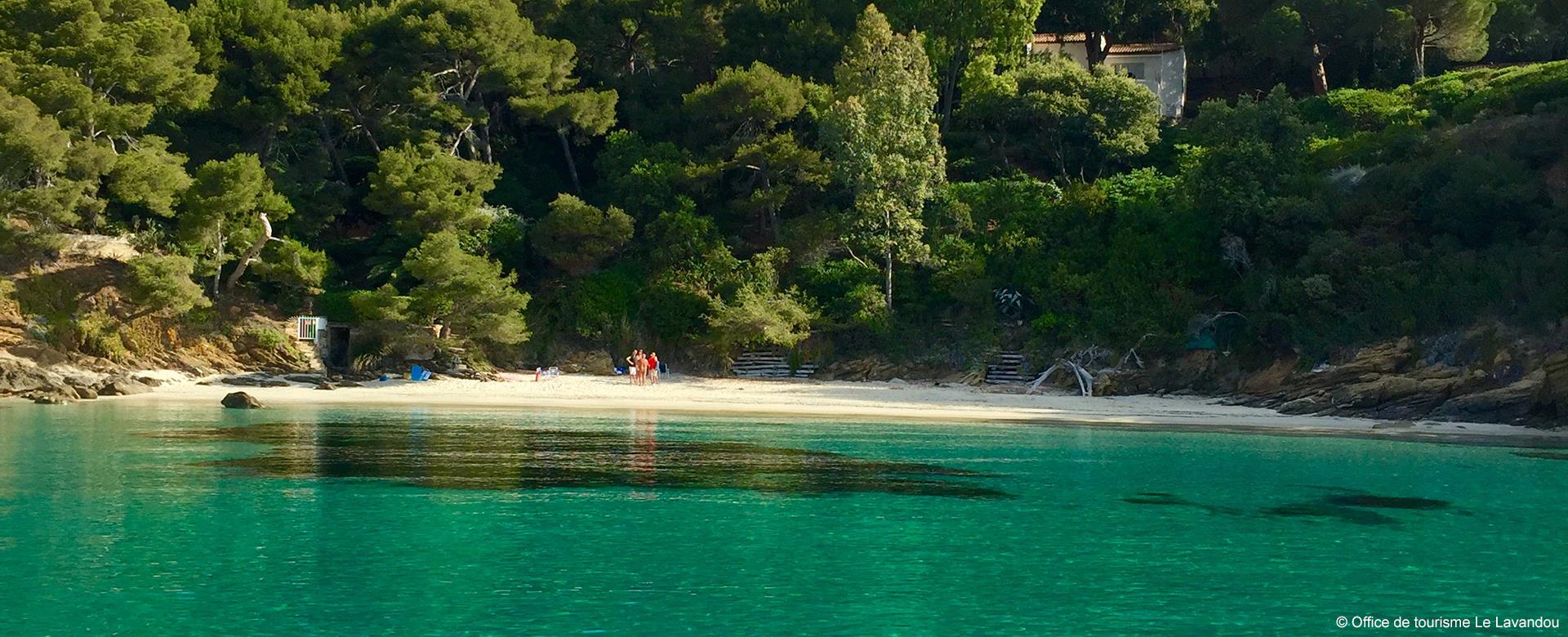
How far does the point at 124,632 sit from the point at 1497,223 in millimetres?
33537

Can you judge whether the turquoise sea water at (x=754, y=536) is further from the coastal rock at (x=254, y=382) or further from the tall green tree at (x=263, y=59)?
the tall green tree at (x=263, y=59)

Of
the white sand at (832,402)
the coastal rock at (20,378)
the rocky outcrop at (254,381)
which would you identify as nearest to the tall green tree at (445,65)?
the rocky outcrop at (254,381)

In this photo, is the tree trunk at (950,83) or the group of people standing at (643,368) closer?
the group of people standing at (643,368)

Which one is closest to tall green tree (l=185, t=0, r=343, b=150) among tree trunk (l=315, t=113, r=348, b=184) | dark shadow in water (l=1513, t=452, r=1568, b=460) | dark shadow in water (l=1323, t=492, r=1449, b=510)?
tree trunk (l=315, t=113, r=348, b=184)

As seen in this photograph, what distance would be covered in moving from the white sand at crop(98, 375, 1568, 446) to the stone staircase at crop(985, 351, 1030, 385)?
1.03m

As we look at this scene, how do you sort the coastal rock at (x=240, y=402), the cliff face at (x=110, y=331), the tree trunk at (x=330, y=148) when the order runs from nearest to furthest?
1. the coastal rock at (x=240, y=402)
2. the cliff face at (x=110, y=331)
3. the tree trunk at (x=330, y=148)

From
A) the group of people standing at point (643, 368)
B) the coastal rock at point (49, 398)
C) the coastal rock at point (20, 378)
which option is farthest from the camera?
the group of people standing at point (643, 368)

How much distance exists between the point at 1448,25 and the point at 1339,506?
3400 centimetres

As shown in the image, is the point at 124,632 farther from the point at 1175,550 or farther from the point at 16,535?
the point at 1175,550

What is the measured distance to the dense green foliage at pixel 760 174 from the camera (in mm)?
37719

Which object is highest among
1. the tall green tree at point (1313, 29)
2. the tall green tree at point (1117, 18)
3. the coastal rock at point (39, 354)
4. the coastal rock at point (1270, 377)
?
the tall green tree at point (1117, 18)

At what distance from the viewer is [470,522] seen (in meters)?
17.5

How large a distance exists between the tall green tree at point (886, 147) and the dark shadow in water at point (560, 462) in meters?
14.3

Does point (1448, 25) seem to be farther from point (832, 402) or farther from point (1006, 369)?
point (832, 402)
